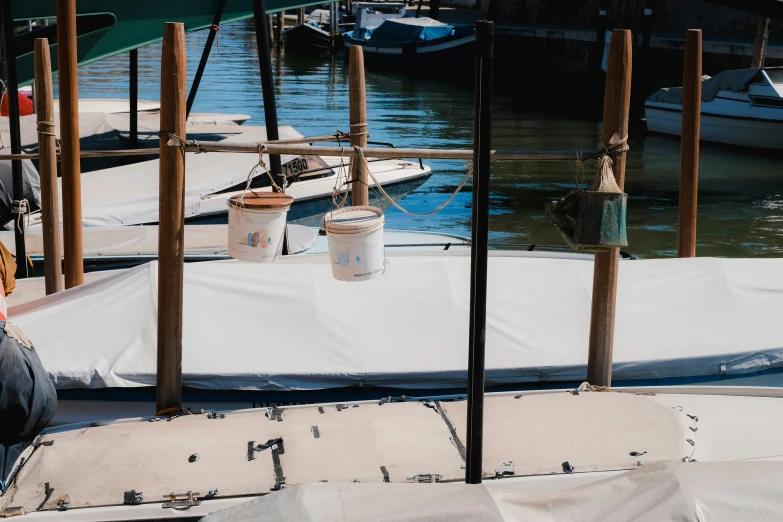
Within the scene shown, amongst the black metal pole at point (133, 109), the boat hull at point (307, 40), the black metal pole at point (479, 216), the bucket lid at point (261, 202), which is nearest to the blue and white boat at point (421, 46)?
the boat hull at point (307, 40)

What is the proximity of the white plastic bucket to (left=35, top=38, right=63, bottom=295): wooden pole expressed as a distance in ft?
9.13

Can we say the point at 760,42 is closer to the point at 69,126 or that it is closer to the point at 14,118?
the point at 14,118

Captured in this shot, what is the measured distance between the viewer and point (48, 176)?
6461 mm

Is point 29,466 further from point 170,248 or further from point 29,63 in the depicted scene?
point 29,63

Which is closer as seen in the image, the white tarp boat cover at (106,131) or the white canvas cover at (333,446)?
the white canvas cover at (333,446)

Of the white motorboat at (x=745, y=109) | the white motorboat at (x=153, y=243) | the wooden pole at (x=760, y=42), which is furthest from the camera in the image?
the wooden pole at (x=760, y=42)

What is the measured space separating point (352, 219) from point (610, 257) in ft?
3.97

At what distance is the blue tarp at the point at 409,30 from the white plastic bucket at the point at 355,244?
31216 mm

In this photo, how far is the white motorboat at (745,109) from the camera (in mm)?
18094

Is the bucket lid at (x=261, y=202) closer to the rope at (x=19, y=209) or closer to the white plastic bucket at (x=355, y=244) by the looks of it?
the white plastic bucket at (x=355, y=244)

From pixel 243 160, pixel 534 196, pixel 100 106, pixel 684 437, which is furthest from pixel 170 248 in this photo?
pixel 100 106

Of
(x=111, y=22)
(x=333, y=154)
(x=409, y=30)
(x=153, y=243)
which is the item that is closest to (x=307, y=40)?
(x=409, y=30)

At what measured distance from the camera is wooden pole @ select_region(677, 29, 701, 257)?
612 cm

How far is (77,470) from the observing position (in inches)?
157
